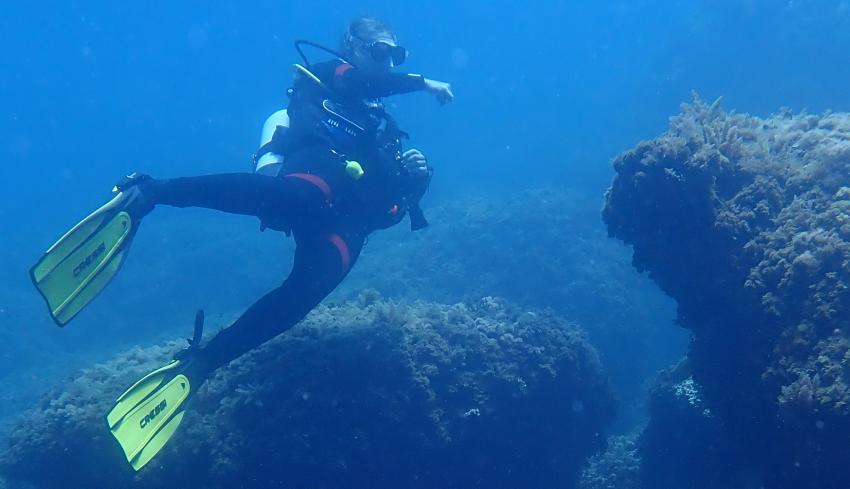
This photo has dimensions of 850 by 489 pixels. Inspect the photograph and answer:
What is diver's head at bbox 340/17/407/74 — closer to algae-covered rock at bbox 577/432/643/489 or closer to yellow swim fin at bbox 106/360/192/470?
yellow swim fin at bbox 106/360/192/470

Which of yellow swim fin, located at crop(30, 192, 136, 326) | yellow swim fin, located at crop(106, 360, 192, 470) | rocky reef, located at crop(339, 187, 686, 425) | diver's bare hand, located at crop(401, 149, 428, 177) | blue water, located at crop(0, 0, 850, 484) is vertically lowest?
yellow swim fin, located at crop(106, 360, 192, 470)

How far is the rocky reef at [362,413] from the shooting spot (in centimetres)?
510

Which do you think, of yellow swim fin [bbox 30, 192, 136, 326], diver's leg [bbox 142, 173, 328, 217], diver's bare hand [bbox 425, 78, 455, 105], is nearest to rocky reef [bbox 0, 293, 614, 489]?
yellow swim fin [bbox 30, 192, 136, 326]

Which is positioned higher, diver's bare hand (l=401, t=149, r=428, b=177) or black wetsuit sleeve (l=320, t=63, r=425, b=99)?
black wetsuit sleeve (l=320, t=63, r=425, b=99)

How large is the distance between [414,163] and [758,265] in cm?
365

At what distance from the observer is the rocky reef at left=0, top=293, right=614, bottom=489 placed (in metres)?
5.10

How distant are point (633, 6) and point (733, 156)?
206ft

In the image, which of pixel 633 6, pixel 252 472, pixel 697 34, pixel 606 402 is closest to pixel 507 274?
pixel 606 402

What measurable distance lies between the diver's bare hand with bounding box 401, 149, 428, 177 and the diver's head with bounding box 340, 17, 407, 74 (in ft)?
3.75

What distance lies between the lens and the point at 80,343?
1922cm

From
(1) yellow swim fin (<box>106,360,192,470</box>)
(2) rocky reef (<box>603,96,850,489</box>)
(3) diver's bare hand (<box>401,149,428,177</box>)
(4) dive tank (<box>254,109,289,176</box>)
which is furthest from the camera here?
(4) dive tank (<box>254,109,289,176</box>)

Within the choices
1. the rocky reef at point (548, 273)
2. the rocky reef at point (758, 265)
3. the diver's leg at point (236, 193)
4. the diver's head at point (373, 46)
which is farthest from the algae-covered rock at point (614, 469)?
the diver's head at point (373, 46)

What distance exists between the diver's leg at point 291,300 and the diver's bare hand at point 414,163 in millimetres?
1228

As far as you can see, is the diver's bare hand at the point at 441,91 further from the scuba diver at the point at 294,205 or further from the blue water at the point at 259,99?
the blue water at the point at 259,99
